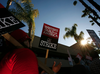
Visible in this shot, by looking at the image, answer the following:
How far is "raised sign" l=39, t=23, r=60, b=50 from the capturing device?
296cm

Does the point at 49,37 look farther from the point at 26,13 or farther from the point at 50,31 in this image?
the point at 26,13

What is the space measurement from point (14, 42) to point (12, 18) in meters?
0.44

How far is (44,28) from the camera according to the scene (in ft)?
10.6

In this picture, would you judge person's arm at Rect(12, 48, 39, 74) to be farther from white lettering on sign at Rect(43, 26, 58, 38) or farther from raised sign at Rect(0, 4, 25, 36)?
white lettering on sign at Rect(43, 26, 58, 38)

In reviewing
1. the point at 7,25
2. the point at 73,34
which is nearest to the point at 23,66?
the point at 7,25

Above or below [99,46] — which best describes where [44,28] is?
above

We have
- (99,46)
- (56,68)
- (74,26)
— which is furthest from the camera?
(74,26)

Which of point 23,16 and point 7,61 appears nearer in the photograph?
point 7,61

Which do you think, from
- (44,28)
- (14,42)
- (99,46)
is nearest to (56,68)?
(14,42)

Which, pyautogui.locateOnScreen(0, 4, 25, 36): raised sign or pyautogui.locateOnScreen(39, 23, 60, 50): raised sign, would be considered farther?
pyautogui.locateOnScreen(39, 23, 60, 50): raised sign

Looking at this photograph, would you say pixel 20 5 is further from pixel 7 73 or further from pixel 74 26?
pixel 74 26

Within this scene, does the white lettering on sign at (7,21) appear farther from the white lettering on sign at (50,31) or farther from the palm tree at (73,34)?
the palm tree at (73,34)

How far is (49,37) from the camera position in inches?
125

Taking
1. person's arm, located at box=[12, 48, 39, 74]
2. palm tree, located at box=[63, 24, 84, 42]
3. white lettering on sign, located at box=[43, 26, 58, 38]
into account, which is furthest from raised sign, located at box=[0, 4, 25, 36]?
palm tree, located at box=[63, 24, 84, 42]
